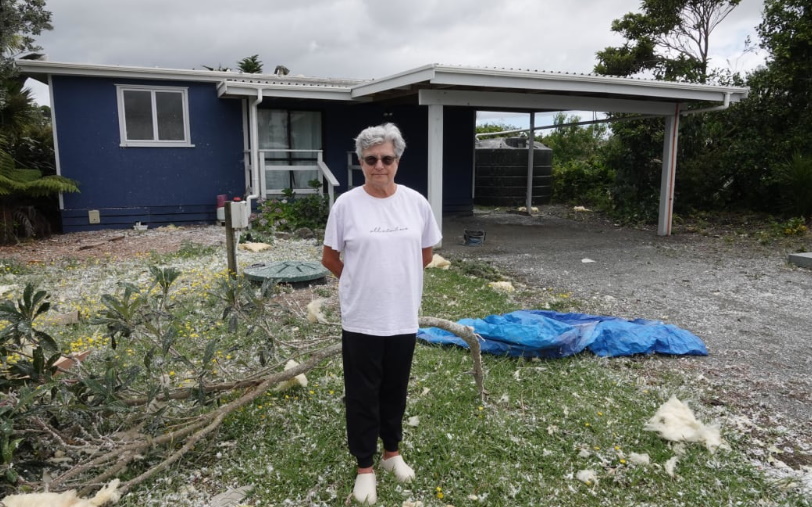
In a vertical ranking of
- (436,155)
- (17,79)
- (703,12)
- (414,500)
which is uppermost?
(703,12)

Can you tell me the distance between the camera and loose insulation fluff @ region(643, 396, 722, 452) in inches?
116

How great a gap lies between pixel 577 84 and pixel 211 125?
20.6 feet

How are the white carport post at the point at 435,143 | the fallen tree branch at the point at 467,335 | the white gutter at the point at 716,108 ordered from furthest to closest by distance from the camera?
the white gutter at the point at 716,108 → the white carport post at the point at 435,143 → the fallen tree branch at the point at 467,335

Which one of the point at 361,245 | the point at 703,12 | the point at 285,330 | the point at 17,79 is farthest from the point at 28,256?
the point at 703,12

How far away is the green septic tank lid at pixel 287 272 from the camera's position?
5.88 meters

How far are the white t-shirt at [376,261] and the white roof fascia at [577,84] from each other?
5.36m

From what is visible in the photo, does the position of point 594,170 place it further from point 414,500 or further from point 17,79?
point 414,500

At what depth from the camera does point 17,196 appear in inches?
355

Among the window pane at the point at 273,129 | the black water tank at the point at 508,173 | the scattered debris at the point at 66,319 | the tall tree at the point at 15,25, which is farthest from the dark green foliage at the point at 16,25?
the black water tank at the point at 508,173

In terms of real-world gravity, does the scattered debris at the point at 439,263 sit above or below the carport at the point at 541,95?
below

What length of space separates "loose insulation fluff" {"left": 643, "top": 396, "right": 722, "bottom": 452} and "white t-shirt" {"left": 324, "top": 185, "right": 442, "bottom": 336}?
1.52 m

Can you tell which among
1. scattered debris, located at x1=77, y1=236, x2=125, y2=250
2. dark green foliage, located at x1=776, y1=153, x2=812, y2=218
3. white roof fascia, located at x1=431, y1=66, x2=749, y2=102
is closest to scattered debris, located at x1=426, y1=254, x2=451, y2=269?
white roof fascia, located at x1=431, y1=66, x2=749, y2=102

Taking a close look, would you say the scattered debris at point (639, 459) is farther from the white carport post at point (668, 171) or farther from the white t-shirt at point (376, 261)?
the white carport post at point (668, 171)

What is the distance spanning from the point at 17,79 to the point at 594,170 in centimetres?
1291
